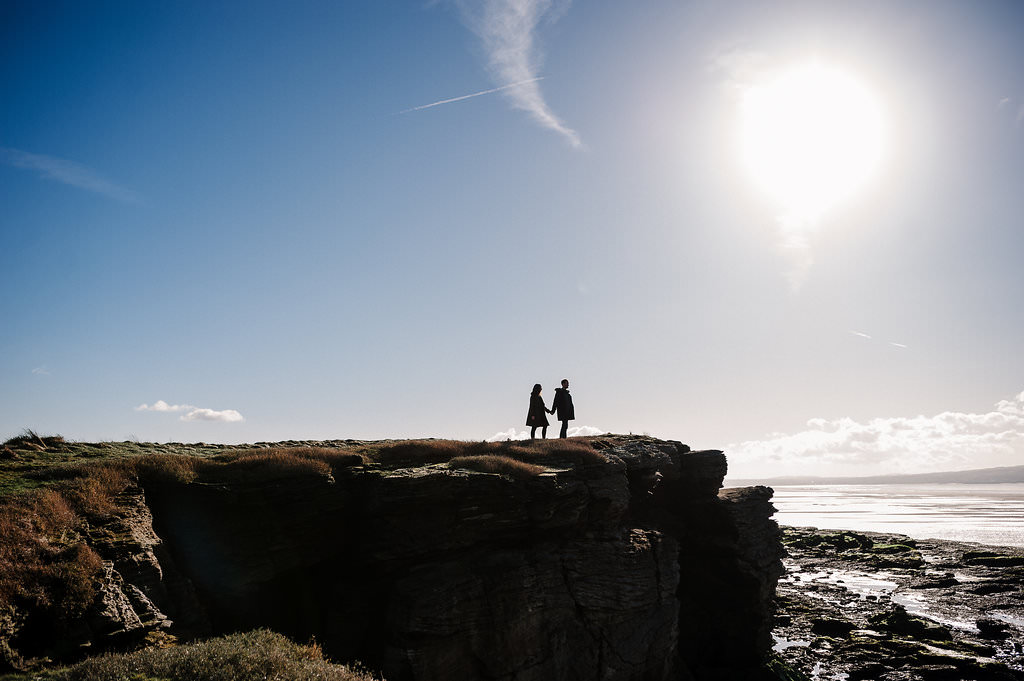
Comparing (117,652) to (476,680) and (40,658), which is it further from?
(476,680)

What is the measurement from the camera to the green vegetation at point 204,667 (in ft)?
31.5

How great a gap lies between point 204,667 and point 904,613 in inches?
1738

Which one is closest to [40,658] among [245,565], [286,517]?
[245,565]

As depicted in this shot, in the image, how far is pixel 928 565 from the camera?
175 ft

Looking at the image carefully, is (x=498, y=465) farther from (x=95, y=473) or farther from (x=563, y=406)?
(x=95, y=473)

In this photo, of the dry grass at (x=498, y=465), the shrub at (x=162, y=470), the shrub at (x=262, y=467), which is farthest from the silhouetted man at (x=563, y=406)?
the shrub at (x=162, y=470)

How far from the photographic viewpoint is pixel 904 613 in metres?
36.0

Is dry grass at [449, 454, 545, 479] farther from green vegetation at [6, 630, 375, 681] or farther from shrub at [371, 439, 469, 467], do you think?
green vegetation at [6, 630, 375, 681]

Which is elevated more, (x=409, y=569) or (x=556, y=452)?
(x=556, y=452)

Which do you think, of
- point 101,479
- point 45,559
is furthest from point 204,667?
point 101,479

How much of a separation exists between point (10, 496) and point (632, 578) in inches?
894

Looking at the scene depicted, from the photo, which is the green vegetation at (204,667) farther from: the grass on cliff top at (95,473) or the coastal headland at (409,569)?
the grass on cliff top at (95,473)

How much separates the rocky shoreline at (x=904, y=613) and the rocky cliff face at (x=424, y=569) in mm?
9198

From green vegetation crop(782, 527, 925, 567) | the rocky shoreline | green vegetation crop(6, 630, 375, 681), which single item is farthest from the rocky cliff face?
green vegetation crop(782, 527, 925, 567)
